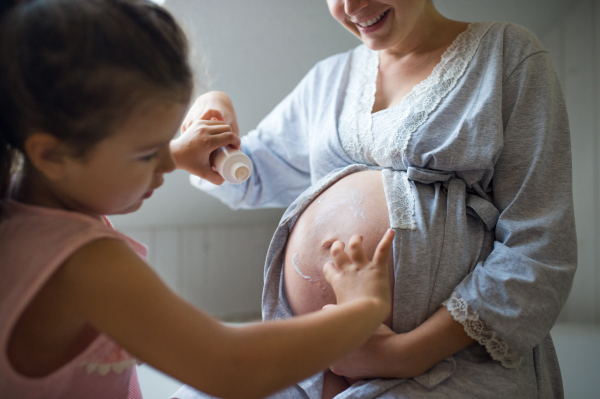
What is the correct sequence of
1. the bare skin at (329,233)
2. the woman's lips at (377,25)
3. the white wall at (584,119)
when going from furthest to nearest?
the white wall at (584,119) < the woman's lips at (377,25) < the bare skin at (329,233)

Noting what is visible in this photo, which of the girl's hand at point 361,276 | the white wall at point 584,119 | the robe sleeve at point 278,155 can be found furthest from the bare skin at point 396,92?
the white wall at point 584,119

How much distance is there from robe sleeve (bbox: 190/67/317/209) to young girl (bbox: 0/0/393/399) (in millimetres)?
602

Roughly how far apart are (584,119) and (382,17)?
881 millimetres

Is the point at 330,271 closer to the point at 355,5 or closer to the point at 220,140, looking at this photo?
the point at 220,140

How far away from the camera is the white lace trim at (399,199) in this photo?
2.40 feet

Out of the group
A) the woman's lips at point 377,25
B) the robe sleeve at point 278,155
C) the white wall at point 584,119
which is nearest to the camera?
the woman's lips at point 377,25

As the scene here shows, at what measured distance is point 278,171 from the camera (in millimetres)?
1182

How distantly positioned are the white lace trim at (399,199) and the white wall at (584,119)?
89 centimetres

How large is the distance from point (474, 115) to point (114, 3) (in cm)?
58

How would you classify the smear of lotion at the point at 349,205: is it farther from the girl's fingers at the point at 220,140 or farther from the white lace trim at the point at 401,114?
the girl's fingers at the point at 220,140

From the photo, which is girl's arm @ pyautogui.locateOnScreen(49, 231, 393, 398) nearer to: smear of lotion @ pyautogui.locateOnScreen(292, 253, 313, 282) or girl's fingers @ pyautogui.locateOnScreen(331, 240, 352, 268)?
girl's fingers @ pyautogui.locateOnScreen(331, 240, 352, 268)

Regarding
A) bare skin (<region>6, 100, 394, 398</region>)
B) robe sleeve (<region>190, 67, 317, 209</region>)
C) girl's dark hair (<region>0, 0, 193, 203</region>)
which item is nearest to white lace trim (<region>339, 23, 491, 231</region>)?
robe sleeve (<region>190, 67, 317, 209</region>)

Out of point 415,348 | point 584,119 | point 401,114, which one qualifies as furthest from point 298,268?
point 584,119

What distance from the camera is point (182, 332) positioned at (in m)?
0.46
